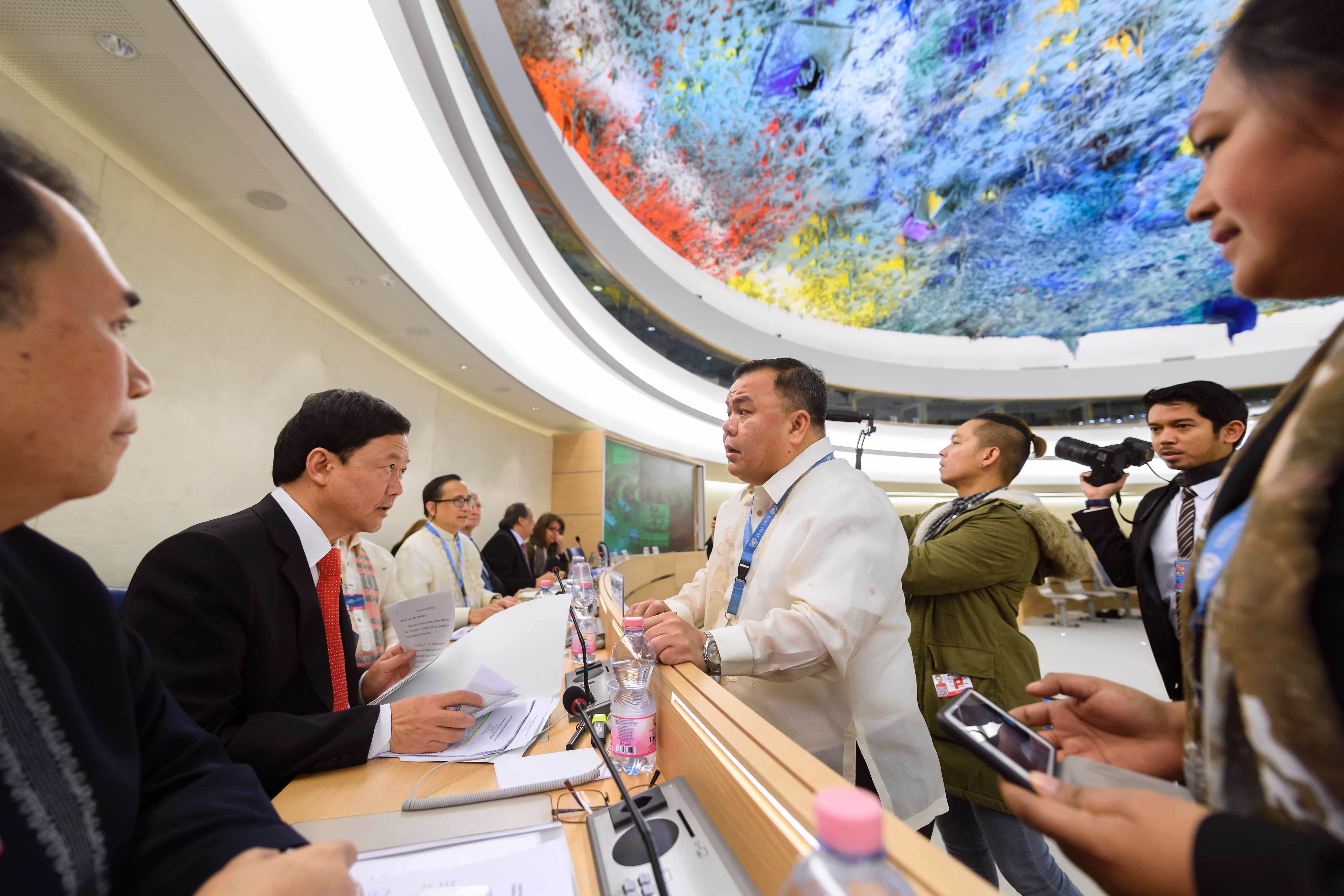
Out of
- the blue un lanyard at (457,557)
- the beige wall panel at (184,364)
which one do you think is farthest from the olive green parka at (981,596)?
the beige wall panel at (184,364)

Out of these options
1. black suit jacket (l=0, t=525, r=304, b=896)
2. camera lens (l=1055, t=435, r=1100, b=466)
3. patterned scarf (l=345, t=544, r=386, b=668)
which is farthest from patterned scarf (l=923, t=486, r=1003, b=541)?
patterned scarf (l=345, t=544, r=386, b=668)

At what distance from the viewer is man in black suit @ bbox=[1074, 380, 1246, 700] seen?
6.40ft

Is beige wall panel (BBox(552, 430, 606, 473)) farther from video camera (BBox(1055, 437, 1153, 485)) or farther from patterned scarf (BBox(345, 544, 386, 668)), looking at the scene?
video camera (BBox(1055, 437, 1153, 485))

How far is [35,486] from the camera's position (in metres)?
0.61

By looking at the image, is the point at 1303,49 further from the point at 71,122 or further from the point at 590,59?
the point at 590,59

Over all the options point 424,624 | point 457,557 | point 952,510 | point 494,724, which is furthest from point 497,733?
point 457,557

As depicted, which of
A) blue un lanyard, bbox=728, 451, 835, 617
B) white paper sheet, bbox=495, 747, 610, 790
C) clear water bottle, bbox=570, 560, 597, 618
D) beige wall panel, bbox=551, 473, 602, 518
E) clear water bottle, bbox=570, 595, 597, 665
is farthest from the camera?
beige wall panel, bbox=551, 473, 602, 518

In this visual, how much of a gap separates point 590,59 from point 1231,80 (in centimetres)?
479

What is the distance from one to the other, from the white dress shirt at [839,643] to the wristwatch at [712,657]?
1 cm

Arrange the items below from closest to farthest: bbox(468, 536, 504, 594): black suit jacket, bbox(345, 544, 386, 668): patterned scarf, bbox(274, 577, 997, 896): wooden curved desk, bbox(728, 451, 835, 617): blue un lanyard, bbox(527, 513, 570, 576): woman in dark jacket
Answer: bbox(274, 577, 997, 896): wooden curved desk
bbox(728, 451, 835, 617): blue un lanyard
bbox(345, 544, 386, 668): patterned scarf
bbox(468, 536, 504, 594): black suit jacket
bbox(527, 513, 570, 576): woman in dark jacket

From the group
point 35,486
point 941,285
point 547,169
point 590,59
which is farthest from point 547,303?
point 941,285

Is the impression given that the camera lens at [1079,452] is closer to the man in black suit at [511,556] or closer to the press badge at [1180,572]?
the press badge at [1180,572]

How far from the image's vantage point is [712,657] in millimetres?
1210

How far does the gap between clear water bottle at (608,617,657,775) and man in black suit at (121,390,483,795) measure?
0.35 meters
